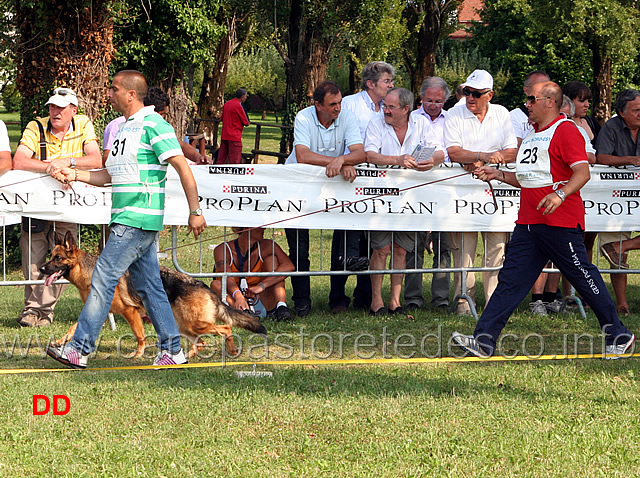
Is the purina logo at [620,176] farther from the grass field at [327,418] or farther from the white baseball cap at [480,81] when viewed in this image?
the grass field at [327,418]

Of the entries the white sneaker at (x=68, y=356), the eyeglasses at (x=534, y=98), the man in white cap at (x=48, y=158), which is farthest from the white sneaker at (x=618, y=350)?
the man in white cap at (x=48, y=158)

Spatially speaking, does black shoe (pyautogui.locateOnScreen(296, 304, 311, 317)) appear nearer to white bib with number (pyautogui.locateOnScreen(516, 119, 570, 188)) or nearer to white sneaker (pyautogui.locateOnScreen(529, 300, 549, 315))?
white sneaker (pyautogui.locateOnScreen(529, 300, 549, 315))

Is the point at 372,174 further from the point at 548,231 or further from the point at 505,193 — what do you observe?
the point at 548,231

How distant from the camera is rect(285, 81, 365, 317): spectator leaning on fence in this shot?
8.48 m

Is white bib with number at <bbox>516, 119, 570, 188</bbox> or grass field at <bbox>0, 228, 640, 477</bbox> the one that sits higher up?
white bib with number at <bbox>516, 119, 570, 188</bbox>

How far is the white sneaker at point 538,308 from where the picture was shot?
349 inches

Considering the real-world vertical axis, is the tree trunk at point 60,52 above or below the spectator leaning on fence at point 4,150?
above

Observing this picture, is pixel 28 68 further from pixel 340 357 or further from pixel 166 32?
pixel 340 357

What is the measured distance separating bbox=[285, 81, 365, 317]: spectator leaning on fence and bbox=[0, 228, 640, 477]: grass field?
1.69 m

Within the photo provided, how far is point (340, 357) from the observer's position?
6.96 metres

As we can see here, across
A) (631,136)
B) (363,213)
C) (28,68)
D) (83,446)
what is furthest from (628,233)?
(28,68)

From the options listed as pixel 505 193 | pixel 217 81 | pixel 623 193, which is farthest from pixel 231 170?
pixel 217 81

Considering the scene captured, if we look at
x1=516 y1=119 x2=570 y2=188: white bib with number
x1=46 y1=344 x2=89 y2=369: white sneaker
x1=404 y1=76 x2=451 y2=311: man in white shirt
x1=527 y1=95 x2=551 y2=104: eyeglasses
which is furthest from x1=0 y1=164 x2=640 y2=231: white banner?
x1=46 y1=344 x2=89 y2=369: white sneaker

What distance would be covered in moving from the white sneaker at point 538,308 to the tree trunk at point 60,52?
22.2 ft
